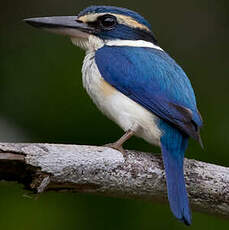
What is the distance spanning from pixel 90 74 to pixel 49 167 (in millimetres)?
1165

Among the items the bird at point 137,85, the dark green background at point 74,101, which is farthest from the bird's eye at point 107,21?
the dark green background at point 74,101

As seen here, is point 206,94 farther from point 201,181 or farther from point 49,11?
point 49,11

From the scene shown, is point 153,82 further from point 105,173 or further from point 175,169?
point 105,173

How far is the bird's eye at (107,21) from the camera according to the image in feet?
20.4

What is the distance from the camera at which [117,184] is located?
5223 mm

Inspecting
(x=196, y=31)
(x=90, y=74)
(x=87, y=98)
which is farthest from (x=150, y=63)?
(x=196, y=31)

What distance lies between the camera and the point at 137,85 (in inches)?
229

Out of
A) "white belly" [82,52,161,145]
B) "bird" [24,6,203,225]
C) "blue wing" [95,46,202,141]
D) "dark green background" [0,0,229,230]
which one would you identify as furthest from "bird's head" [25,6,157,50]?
"dark green background" [0,0,229,230]

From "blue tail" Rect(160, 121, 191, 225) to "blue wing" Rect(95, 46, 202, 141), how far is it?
3.4 inches

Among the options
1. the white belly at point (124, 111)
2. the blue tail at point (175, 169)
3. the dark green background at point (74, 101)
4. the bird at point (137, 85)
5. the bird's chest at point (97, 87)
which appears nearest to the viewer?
the blue tail at point (175, 169)

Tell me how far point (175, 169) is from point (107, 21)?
1.31 m

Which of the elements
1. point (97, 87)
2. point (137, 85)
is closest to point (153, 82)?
point (137, 85)

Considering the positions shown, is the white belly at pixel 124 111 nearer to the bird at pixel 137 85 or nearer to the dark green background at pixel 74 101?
the bird at pixel 137 85

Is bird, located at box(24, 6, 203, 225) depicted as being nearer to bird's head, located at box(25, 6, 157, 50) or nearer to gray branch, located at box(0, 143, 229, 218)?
bird's head, located at box(25, 6, 157, 50)
